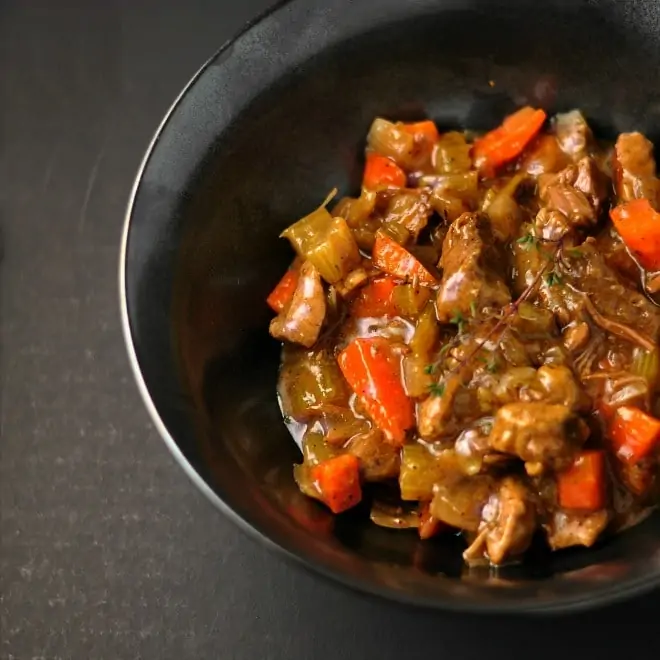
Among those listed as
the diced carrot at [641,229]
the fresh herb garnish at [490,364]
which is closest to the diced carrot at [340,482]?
the fresh herb garnish at [490,364]

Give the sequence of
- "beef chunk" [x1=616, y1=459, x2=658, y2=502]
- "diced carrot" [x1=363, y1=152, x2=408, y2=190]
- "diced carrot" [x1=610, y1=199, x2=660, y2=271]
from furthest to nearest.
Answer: "diced carrot" [x1=363, y1=152, x2=408, y2=190] < "diced carrot" [x1=610, y1=199, x2=660, y2=271] < "beef chunk" [x1=616, y1=459, x2=658, y2=502]

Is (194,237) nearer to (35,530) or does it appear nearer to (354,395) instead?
(354,395)

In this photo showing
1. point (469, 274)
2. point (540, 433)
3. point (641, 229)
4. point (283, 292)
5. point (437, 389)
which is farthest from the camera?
point (283, 292)

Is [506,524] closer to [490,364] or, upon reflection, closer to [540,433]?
[540,433]

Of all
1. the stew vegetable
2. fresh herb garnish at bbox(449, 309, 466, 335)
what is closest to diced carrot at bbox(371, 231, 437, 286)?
the stew vegetable

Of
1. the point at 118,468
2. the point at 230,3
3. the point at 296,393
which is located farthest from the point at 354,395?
the point at 230,3

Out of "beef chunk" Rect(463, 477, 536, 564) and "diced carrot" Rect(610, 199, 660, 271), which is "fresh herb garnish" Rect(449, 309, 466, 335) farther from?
"diced carrot" Rect(610, 199, 660, 271)

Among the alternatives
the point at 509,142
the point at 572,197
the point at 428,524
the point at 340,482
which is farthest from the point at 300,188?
the point at 428,524
